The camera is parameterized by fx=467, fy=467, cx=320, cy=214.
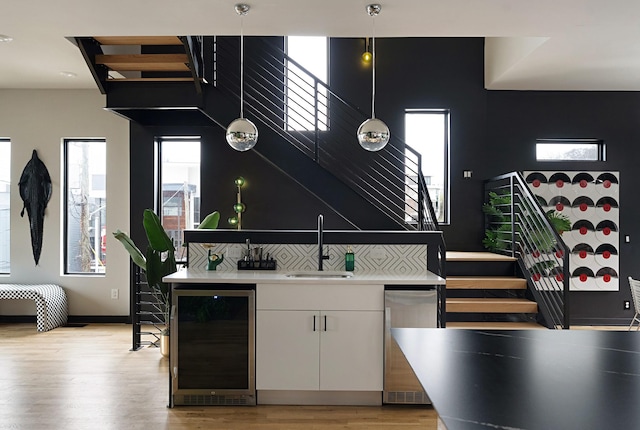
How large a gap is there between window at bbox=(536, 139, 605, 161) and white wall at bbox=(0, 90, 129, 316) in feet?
18.2

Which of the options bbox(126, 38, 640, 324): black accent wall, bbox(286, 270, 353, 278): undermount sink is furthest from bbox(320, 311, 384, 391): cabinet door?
bbox(126, 38, 640, 324): black accent wall

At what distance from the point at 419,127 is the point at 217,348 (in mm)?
4457

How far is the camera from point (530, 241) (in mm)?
5195

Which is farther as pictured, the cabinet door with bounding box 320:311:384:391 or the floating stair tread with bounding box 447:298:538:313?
the floating stair tread with bounding box 447:298:538:313

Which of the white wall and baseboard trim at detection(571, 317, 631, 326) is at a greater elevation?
the white wall

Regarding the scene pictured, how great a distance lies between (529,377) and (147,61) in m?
4.19

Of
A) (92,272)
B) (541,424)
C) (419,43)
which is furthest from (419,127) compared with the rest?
(541,424)

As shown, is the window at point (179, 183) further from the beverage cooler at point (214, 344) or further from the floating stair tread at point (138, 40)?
the beverage cooler at point (214, 344)

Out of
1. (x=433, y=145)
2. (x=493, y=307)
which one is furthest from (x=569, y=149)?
(x=493, y=307)

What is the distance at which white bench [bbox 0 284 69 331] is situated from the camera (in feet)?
18.1

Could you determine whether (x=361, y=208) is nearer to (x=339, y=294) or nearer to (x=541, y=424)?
(x=339, y=294)

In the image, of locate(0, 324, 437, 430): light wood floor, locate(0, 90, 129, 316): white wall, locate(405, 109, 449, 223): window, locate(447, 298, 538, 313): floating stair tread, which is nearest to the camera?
locate(0, 324, 437, 430): light wood floor

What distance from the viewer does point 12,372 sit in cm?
403

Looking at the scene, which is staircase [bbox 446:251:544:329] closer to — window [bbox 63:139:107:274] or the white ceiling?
the white ceiling
